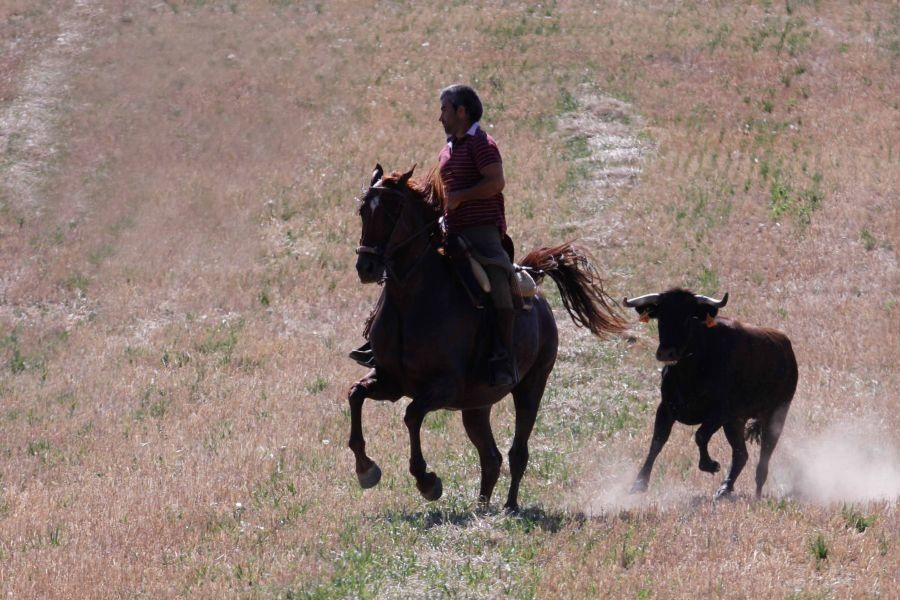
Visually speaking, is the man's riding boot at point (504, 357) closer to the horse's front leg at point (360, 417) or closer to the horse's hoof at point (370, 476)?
the horse's front leg at point (360, 417)

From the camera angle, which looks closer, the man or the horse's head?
the horse's head

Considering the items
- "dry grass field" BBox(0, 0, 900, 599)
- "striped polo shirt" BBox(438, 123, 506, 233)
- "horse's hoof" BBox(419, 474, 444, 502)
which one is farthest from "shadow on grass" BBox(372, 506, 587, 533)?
"striped polo shirt" BBox(438, 123, 506, 233)

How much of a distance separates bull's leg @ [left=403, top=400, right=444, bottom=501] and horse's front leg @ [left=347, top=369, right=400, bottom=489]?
0.94ft

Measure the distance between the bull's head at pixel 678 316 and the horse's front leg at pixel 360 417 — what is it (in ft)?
12.0

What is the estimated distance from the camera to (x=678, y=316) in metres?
11.9

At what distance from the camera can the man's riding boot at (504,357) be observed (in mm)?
9328

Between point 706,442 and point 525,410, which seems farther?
point 706,442

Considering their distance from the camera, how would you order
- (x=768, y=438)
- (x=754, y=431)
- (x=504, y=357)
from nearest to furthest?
(x=504, y=357) → (x=768, y=438) → (x=754, y=431)

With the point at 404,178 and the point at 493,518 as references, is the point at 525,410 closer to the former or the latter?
the point at 493,518

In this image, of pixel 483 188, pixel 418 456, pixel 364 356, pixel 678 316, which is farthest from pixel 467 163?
pixel 678 316

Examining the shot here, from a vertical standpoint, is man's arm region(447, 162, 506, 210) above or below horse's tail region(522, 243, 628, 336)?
above

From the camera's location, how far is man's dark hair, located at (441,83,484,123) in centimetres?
913

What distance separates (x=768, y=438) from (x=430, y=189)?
17.6 ft

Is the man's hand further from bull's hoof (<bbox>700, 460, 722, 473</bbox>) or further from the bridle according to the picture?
bull's hoof (<bbox>700, 460, 722, 473</bbox>)
